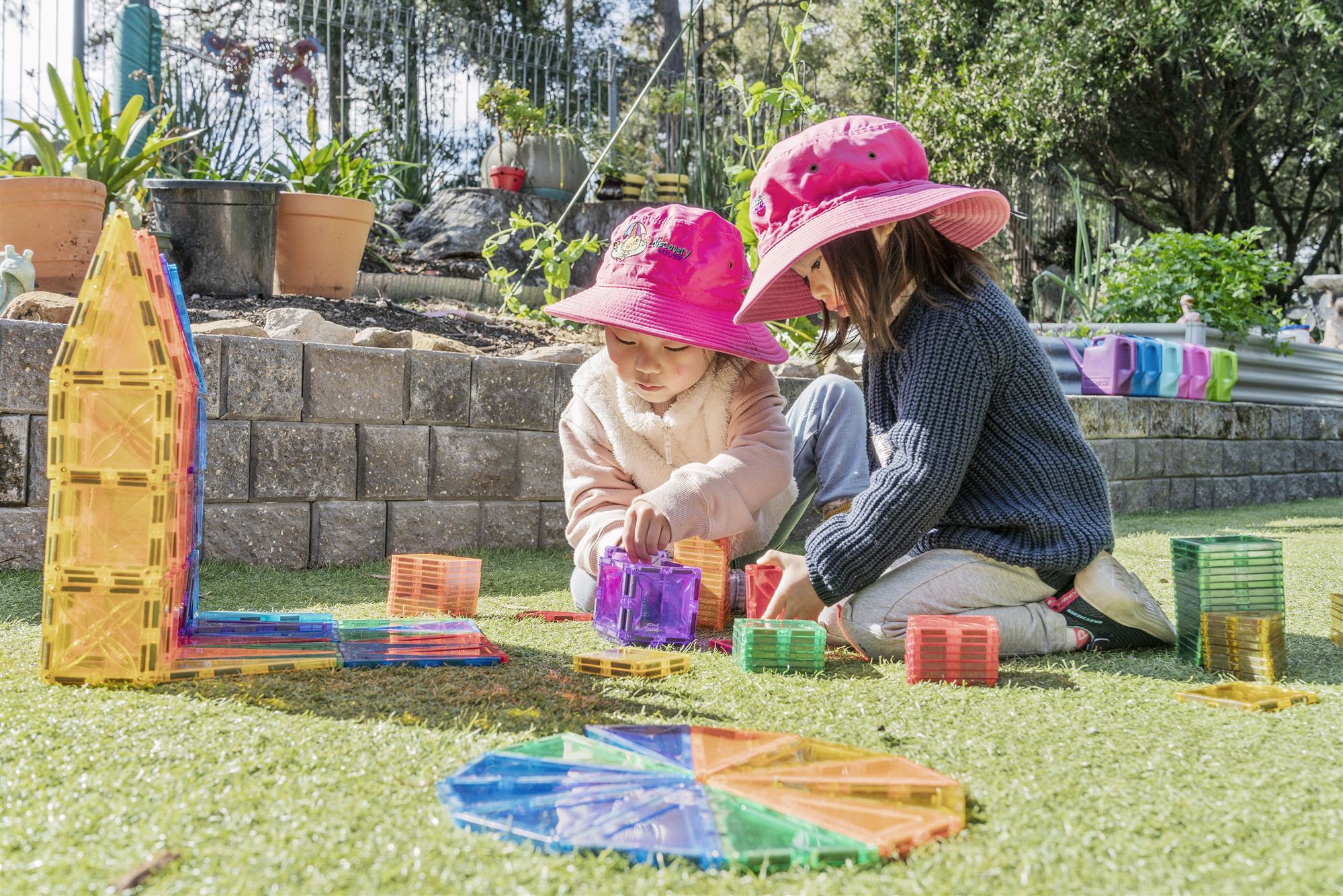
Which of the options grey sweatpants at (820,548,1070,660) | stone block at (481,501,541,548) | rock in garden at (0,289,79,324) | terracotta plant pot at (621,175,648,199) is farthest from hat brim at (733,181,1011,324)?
terracotta plant pot at (621,175,648,199)

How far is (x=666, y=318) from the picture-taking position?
2430mm

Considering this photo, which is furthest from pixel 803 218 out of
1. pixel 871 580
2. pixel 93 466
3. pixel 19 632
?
pixel 19 632

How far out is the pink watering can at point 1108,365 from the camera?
18.3 feet

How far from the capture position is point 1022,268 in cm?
1375

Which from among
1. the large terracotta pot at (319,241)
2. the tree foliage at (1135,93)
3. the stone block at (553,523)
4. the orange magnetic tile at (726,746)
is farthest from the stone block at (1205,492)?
the tree foliage at (1135,93)

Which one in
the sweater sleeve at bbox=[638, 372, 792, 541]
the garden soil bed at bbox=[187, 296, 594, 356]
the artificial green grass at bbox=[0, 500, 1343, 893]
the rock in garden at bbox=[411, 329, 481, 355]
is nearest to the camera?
the artificial green grass at bbox=[0, 500, 1343, 893]

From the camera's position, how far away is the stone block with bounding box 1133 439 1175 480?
562 centimetres

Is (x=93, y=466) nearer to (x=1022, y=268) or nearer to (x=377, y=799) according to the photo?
(x=377, y=799)

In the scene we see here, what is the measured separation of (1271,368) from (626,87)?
6.29 meters

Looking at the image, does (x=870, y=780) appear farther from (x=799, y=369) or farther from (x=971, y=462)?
(x=799, y=369)

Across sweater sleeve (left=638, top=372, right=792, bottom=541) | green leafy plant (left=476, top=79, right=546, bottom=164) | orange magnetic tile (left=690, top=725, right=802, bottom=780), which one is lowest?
orange magnetic tile (left=690, top=725, right=802, bottom=780)

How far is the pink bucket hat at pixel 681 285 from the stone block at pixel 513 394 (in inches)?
38.2

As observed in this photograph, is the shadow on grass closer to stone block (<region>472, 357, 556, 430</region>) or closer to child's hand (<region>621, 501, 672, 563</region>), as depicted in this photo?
child's hand (<region>621, 501, 672, 563</region>)

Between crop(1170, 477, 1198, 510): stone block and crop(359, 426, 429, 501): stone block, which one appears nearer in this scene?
crop(359, 426, 429, 501): stone block
